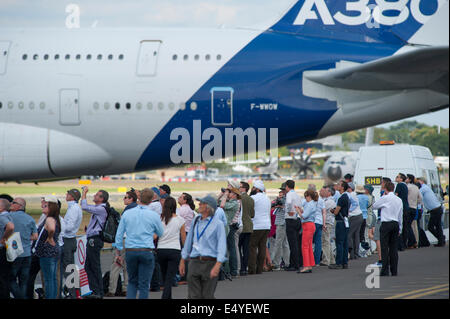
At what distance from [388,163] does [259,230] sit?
734 cm

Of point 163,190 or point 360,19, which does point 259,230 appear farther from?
point 360,19

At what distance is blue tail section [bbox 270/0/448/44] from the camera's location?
56.1 feet

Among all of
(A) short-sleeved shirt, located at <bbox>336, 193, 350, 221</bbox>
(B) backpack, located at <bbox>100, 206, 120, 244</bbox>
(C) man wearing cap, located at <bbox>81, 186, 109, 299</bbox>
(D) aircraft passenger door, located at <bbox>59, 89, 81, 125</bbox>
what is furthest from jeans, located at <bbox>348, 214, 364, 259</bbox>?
(D) aircraft passenger door, located at <bbox>59, 89, 81, 125</bbox>

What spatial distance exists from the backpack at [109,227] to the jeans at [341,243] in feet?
19.1

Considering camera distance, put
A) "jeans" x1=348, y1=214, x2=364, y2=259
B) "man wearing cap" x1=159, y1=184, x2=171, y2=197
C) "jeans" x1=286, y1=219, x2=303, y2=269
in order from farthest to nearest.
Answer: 1. "jeans" x1=348, y1=214, x2=364, y2=259
2. "jeans" x1=286, y1=219, x2=303, y2=269
3. "man wearing cap" x1=159, y1=184, x2=171, y2=197

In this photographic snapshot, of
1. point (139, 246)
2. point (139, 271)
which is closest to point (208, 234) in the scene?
point (139, 246)

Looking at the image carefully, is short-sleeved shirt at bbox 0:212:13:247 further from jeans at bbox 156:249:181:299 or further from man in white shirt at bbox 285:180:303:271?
man in white shirt at bbox 285:180:303:271

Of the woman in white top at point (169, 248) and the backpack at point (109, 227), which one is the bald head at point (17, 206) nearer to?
the backpack at point (109, 227)

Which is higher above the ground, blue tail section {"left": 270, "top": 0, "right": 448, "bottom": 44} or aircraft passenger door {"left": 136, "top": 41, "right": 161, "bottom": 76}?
blue tail section {"left": 270, "top": 0, "right": 448, "bottom": 44}

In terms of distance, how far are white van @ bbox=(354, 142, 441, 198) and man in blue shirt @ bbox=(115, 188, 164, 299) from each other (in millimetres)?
11793

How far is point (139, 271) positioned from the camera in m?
9.87

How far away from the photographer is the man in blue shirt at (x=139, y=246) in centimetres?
977

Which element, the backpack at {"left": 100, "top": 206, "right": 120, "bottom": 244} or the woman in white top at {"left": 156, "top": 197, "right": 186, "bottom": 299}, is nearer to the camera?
the woman in white top at {"left": 156, "top": 197, "right": 186, "bottom": 299}
